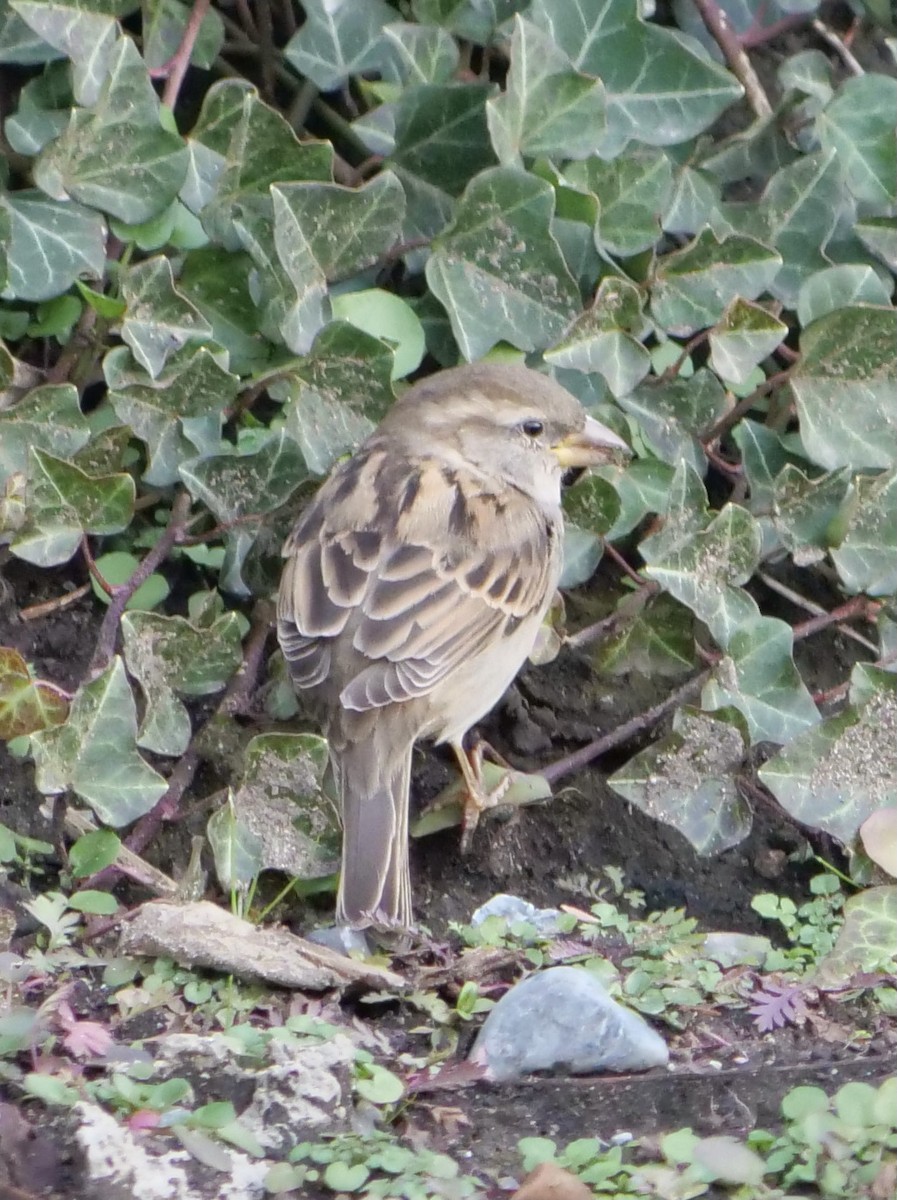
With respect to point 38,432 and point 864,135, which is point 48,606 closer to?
point 38,432

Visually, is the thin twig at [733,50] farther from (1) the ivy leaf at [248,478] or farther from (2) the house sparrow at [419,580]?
(1) the ivy leaf at [248,478]

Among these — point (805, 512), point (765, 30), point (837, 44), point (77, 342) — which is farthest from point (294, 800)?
point (837, 44)

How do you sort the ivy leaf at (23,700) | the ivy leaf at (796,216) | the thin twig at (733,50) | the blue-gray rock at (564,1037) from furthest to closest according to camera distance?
the thin twig at (733,50) → the ivy leaf at (796,216) → the ivy leaf at (23,700) → the blue-gray rock at (564,1037)

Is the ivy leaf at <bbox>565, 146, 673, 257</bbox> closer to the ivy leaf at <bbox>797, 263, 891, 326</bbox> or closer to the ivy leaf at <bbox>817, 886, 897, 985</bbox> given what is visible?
the ivy leaf at <bbox>797, 263, 891, 326</bbox>

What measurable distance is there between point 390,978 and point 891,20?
344 centimetres

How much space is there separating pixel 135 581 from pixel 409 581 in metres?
0.63

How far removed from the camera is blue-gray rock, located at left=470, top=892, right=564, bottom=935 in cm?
380

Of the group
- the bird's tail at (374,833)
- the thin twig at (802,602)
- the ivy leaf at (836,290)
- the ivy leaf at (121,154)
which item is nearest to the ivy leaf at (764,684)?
the thin twig at (802,602)

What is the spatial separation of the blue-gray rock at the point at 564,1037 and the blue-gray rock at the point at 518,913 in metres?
0.52

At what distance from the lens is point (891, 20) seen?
5.30 metres

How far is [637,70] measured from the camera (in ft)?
14.8

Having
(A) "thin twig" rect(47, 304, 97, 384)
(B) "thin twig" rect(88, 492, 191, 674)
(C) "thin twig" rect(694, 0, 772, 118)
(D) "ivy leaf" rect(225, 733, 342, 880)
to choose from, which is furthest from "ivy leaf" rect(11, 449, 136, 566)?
(C) "thin twig" rect(694, 0, 772, 118)

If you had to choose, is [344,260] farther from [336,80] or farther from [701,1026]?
[701,1026]

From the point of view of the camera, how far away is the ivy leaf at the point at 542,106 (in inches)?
166
